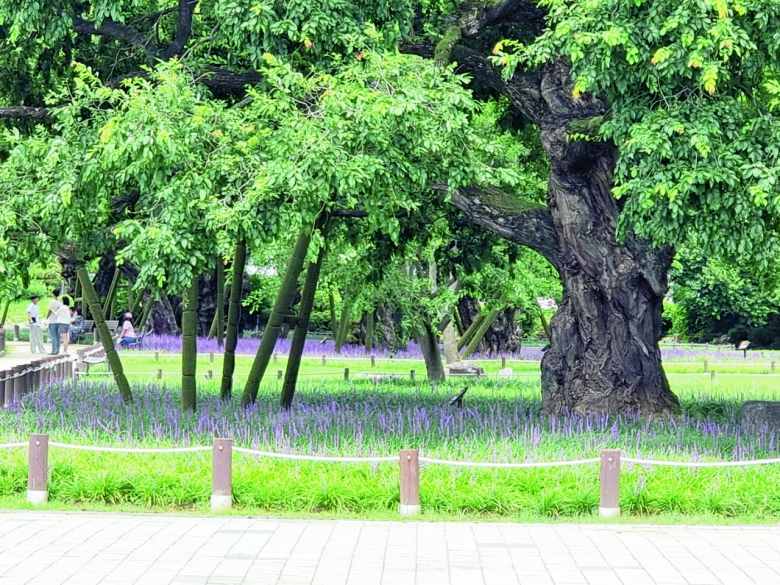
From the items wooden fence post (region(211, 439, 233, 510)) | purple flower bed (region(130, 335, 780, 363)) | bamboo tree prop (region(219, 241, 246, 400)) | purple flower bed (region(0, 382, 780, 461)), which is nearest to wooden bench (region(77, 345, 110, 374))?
purple flower bed (region(130, 335, 780, 363))

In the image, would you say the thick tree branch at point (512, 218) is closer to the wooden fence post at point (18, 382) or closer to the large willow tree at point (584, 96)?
the large willow tree at point (584, 96)

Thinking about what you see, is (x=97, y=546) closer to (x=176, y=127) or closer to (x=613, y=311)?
(x=176, y=127)

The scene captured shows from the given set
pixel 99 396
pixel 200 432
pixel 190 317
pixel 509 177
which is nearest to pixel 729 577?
pixel 509 177

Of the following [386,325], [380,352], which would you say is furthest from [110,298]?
Result: [380,352]

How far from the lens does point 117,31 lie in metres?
16.8

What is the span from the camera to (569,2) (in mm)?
15531

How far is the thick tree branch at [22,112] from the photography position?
1761 cm

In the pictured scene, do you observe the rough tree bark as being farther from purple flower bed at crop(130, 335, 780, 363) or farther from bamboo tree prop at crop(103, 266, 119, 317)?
bamboo tree prop at crop(103, 266, 119, 317)

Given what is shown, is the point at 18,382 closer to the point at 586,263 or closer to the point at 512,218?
the point at 512,218

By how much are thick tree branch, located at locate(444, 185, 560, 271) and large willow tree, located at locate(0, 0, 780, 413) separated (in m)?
0.03

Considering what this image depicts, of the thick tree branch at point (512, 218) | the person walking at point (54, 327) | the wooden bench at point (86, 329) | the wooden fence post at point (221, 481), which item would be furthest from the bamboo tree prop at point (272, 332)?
the wooden bench at point (86, 329)

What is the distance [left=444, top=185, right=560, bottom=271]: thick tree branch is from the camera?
17.5 metres

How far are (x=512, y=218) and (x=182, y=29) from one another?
211 inches

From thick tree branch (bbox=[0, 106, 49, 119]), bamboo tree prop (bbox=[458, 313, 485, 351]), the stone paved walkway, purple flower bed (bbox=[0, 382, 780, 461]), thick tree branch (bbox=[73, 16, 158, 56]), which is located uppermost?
thick tree branch (bbox=[73, 16, 158, 56])
